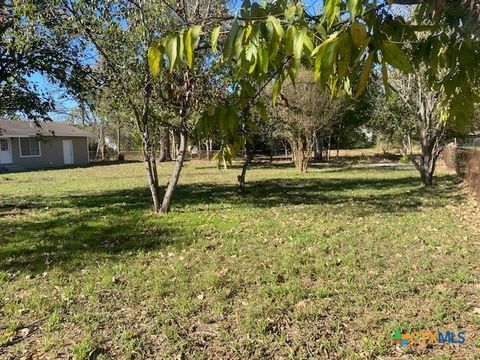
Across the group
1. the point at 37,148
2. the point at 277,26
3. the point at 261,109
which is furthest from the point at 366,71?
the point at 37,148

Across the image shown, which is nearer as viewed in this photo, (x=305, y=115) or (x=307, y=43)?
(x=307, y=43)

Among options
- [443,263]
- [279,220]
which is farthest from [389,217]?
[443,263]

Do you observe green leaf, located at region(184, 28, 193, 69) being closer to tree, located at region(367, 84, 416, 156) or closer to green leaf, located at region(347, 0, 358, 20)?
green leaf, located at region(347, 0, 358, 20)

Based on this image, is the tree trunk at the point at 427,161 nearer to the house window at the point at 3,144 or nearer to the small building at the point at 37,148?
the small building at the point at 37,148

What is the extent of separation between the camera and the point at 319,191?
14.1 metres

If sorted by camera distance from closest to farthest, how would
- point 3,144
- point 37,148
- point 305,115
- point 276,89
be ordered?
point 276,89 → point 305,115 → point 3,144 → point 37,148

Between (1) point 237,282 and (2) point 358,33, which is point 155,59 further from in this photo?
(1) point 237,282

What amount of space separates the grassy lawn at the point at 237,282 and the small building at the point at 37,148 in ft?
72.1

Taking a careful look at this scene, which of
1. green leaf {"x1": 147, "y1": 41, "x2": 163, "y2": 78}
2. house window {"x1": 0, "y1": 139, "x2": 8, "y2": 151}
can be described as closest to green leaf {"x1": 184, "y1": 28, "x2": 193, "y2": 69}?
green leaf {"x1": 147, "y1": 41, "x2": 163, "y2": 78}

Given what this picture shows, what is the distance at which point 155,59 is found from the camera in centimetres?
143

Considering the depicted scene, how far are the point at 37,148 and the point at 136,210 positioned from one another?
24.1m

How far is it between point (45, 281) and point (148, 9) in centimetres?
562

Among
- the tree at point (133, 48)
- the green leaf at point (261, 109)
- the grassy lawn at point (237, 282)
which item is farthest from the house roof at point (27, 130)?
the green leaf at point (261, 109)

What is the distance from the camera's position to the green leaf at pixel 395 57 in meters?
1.13
